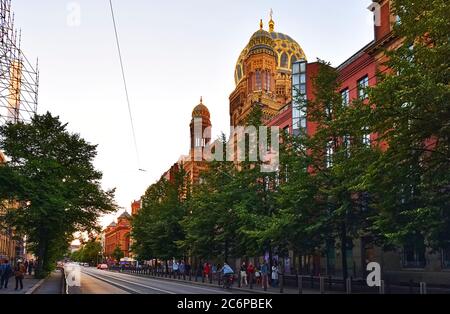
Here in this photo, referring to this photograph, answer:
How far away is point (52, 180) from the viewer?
38344 mm

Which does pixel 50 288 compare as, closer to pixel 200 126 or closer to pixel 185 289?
pixel 185 289

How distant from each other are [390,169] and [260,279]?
2302 centimetres

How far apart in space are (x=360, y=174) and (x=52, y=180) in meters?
22.8

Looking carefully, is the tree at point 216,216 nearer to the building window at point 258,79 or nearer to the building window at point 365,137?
the building window at point 365,137

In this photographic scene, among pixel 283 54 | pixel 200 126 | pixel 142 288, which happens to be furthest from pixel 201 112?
pixel 142 288

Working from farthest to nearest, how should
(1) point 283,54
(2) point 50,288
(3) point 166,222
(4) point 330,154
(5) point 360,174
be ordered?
(1) point 283,54, (3) point 166,222, (2) point 50,288, (4) point 330,154, (5) point 360,174

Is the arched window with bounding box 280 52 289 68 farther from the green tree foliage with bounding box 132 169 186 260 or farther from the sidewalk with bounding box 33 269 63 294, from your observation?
the sidewalk with bounding box 33 269 63 294

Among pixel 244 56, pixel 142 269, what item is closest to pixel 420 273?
pixel 142 269

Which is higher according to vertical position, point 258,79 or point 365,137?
point 258,79

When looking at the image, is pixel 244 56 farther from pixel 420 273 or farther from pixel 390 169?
pixel 390 169

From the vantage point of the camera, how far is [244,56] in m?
117

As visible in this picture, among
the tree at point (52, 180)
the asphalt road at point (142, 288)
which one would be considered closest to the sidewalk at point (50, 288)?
the asphalt road at point (142, 288)

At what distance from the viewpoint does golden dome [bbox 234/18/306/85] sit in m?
119

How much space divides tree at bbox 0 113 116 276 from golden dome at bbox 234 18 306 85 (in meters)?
75.0
